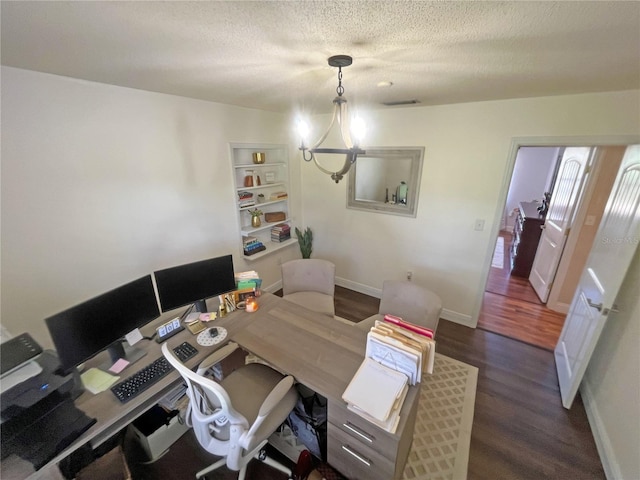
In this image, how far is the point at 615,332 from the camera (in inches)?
74.8

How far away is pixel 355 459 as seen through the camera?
1.39 meters

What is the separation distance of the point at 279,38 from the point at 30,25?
93 cm

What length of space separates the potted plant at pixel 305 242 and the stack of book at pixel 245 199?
867 mm

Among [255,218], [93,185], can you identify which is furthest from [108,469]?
[255,218]

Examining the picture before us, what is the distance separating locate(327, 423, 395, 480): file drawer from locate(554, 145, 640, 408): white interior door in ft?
5.69

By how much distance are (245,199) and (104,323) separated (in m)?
1.91

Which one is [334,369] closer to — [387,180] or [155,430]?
[155,430]

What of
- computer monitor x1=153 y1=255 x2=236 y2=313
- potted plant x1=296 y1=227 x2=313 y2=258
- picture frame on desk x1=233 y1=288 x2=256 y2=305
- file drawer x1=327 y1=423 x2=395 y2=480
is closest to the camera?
file drawer x1=327 y1=423 x2=395 y2=480

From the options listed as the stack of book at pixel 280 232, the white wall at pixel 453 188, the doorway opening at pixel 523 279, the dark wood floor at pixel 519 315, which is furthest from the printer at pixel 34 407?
the dark wood floor at pixel 519 315

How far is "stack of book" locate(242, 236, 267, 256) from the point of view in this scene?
3.20 meters

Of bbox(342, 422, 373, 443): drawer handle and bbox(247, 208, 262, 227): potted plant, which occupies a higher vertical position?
bbox(247, 208, 262, 227): potted plant

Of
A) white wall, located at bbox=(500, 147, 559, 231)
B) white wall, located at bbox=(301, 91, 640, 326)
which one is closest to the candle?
white wall, located at bbox=(301, 91, 640, 326)

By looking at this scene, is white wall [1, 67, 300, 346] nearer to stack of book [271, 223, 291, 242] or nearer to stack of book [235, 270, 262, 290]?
stack of book [235, 270, 262, 290]

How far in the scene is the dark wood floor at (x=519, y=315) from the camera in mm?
2881
